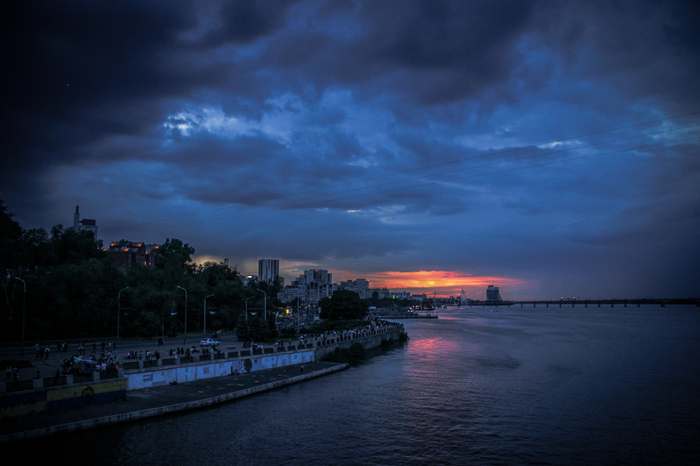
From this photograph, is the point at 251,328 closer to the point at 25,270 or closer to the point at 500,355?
the point at 25,270

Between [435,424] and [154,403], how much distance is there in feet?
71.8

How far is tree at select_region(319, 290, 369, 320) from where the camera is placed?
427 feet

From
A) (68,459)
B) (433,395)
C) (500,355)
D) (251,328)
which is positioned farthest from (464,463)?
(500,355)

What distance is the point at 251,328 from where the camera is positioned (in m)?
61.4

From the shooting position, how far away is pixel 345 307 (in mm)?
130125

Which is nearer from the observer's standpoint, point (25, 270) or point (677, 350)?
point (25, 270)

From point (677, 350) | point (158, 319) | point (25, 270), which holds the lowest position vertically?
point (677, 350)

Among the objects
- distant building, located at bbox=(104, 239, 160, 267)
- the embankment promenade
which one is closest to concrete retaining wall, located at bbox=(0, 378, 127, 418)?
the embankment promenade

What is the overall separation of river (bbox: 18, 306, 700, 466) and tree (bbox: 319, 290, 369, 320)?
73439 millimetres

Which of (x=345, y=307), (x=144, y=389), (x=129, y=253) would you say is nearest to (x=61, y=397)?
(x=144, y=389)

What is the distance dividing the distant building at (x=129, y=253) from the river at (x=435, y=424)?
376 ft

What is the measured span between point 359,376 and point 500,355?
32.3 m

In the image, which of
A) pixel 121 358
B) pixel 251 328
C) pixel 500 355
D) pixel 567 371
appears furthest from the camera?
pixel 500 355

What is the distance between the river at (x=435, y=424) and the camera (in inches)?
1023
